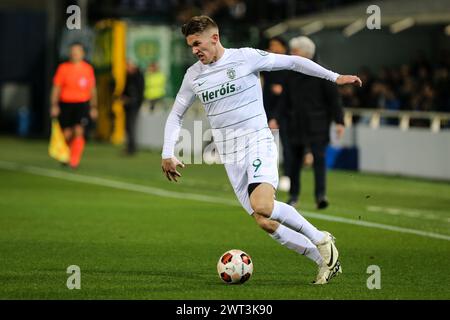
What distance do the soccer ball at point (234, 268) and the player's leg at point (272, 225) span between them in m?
0.32

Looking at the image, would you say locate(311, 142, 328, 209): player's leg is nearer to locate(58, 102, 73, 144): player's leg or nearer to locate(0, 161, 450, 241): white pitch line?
locate(0, 161, 450, 241): white pitch line

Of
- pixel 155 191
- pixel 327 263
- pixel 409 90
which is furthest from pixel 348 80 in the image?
pixel 409 90

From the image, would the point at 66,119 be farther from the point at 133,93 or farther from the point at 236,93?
the point at 236,93

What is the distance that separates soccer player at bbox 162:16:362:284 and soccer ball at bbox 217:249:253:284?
1.04ft

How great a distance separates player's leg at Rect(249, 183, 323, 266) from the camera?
10.0 m

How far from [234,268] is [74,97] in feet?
46.5

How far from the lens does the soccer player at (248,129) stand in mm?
10078

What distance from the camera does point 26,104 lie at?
4700 cm

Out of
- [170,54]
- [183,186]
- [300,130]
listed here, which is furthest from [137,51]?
[300,130]

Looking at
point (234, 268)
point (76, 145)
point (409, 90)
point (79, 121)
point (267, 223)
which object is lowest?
point (234, 268)

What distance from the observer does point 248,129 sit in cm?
A: 1030

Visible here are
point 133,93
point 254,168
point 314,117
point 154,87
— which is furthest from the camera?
point 154,87

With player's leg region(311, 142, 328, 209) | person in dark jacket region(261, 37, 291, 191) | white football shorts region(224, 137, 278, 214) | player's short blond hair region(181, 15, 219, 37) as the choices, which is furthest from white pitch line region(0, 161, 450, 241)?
player's short blond hair region(181, 15, 219, 37)
